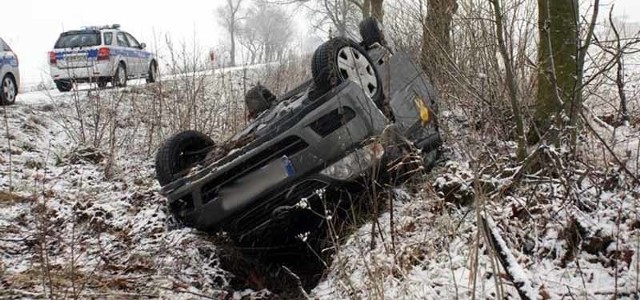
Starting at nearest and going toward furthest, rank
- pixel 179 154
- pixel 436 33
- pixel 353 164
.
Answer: pixel 353 164 → pixel 179 154 → pixel 436 33

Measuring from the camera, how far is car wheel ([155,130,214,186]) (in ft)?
13.9

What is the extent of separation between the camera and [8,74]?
907 cm

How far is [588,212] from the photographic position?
306 cm

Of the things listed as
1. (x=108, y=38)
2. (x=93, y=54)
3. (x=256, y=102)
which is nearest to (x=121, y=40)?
(x=108, y=38)

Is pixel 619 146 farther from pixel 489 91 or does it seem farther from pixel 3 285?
pixel 3 285

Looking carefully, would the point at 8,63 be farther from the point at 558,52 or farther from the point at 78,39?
the point at 558,52

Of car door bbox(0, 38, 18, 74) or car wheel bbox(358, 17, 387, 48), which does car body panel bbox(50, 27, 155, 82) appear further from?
car wheel bbox(358, 17, 387, 48)

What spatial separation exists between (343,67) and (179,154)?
1.49 m

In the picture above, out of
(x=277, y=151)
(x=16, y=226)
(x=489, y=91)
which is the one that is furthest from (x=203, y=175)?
(x=489, y=91)

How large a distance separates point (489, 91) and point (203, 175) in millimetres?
2676

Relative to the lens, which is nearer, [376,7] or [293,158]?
[293,158]

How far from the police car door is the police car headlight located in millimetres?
9974

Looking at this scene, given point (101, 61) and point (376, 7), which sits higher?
point (376, 7)

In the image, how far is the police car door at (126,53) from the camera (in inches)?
493
